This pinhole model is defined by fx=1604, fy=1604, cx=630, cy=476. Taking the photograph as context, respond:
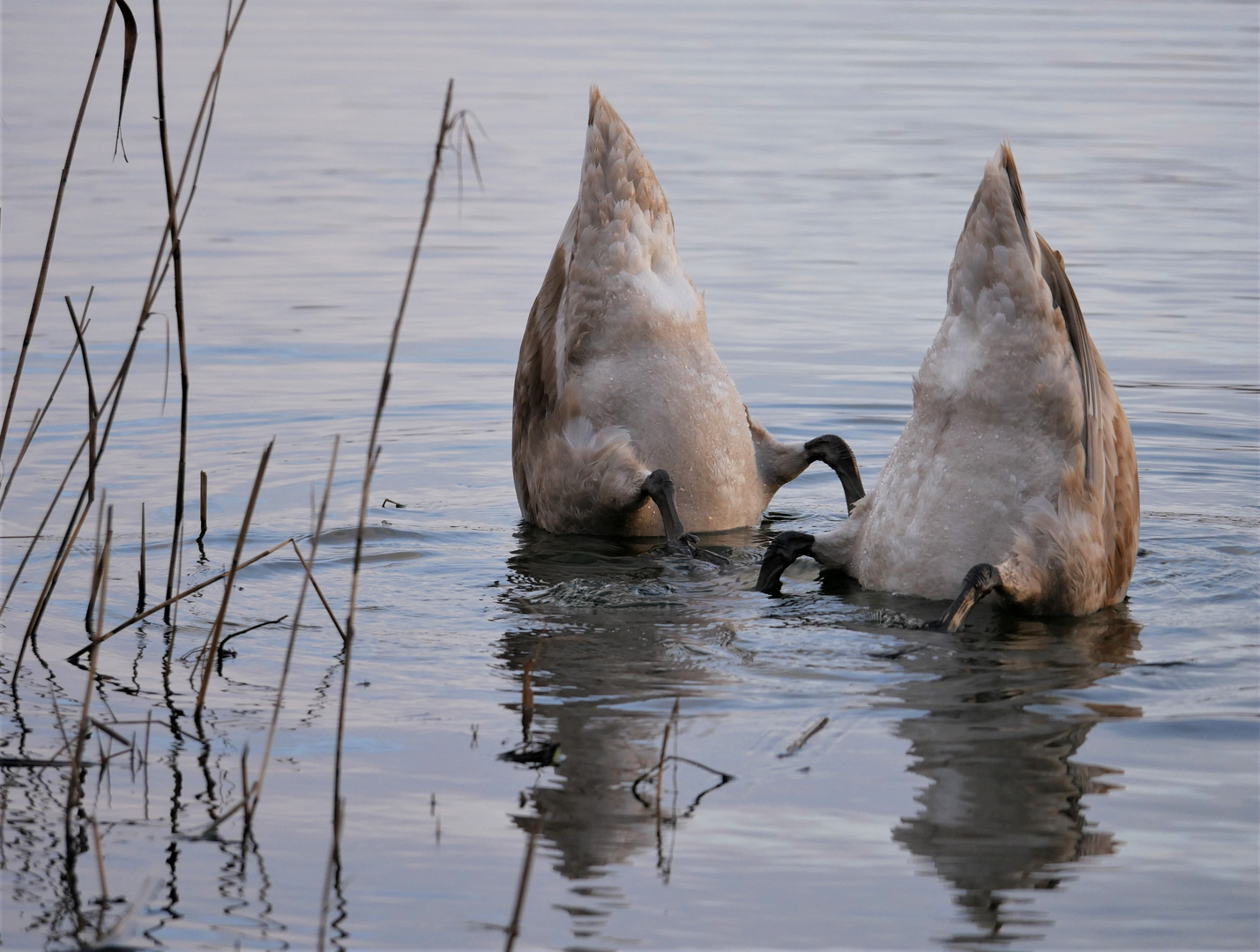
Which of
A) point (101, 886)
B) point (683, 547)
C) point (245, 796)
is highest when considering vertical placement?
point (683, 547)

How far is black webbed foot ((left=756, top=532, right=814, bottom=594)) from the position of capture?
579 centimetres

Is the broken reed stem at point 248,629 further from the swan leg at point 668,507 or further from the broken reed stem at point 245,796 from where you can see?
the swan leg at point 668,507

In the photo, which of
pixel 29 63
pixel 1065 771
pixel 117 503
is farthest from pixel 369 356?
pixel 29 63

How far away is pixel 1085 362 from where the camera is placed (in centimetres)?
514

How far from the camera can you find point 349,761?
13.7 feet

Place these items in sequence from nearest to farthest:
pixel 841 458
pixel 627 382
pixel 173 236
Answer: pixel 173 236, pixel 627 382, pixel 841 458

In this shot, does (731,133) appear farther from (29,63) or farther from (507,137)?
(29,63)

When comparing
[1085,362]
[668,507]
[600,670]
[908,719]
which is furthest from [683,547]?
[908,719]

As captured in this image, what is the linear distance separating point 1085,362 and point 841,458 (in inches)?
78.3

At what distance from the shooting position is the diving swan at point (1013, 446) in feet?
16.8

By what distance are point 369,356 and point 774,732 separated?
6.45m

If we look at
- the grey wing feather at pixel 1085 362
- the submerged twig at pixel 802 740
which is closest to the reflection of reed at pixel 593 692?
the submerged twig at pixel 802 740

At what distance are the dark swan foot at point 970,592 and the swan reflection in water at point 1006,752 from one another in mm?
66

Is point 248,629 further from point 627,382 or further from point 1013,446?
Result: point 1013,446
